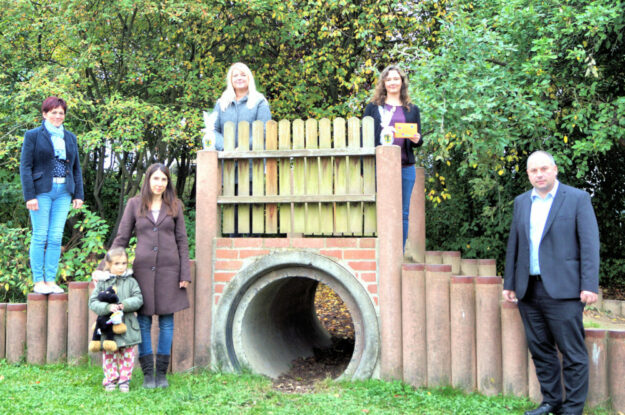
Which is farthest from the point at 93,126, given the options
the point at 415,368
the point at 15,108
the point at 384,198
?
the point at 415,368

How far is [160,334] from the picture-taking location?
485cm

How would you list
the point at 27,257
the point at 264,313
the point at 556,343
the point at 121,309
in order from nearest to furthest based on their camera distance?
the point at 556,343, the point at 121,309, the point at 264,313, the point at 27,257

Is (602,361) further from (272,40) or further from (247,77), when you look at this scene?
(272,40)

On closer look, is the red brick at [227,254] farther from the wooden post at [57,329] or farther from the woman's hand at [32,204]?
the woman's hand at [32,204]

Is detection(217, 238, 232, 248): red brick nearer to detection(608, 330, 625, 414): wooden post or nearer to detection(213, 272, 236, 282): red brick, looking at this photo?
detection(213, 272, 236, 282): red brick

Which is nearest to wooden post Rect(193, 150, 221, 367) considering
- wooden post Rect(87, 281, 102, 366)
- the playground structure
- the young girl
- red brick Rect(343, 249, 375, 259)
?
the playground structure

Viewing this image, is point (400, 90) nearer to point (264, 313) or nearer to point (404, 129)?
point (404, 129)

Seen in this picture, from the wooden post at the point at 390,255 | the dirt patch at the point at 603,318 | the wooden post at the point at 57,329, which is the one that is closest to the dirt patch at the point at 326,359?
the wooden post at the point at 390,255

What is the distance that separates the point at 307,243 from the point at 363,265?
0.55 meters

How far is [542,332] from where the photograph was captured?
4246mm

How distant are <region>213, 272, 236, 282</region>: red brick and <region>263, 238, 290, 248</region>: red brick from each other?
43 cm

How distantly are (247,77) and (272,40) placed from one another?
19.5 feet

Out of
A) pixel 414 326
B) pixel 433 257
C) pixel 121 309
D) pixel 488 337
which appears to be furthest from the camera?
pixel 433 257

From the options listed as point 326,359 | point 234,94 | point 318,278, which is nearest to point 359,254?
point 318,278
